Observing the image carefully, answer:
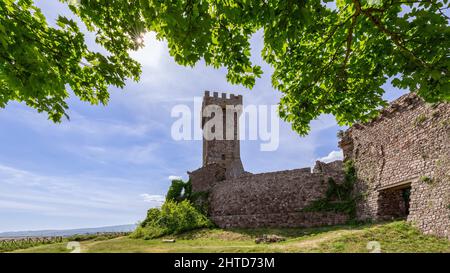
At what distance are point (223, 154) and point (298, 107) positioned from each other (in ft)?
104

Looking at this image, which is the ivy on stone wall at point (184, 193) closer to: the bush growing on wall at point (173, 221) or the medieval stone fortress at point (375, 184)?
the medieval stone fortress at point (375, 184)

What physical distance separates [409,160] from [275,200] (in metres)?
9.54

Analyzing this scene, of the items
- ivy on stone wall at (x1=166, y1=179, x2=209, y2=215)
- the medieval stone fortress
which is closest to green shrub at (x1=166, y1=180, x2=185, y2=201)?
ivy on stone wall at (x1=166, y1=179, x2=209, y2=215)

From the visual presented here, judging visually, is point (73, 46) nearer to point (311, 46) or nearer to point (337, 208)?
point (311, 46)

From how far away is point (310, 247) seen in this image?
930 centimetres

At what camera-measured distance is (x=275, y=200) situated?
1978 centimetres

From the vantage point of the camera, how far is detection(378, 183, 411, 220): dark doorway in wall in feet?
45.0

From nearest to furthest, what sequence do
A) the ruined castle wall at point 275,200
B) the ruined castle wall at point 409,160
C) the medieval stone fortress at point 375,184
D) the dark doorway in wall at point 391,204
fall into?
the ruined castle wall at point 409,160, the medieval stone fortress at point 375,184, the dark doorway in wall at point 391,204, the ruined castle wall at point 275,200

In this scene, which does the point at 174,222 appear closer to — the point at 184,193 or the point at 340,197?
the point at 184,193

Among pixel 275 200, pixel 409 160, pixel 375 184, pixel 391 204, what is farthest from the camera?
pixel 275 200

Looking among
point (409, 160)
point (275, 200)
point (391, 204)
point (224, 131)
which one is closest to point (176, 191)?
point (275, 200)

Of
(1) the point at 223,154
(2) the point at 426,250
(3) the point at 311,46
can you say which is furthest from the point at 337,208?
(1) the point at 223,154

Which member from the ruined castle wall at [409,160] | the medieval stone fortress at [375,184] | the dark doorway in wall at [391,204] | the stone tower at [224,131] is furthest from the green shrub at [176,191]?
the dark doorway in wall at [391,204]

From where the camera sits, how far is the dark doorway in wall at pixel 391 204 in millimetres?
13727
